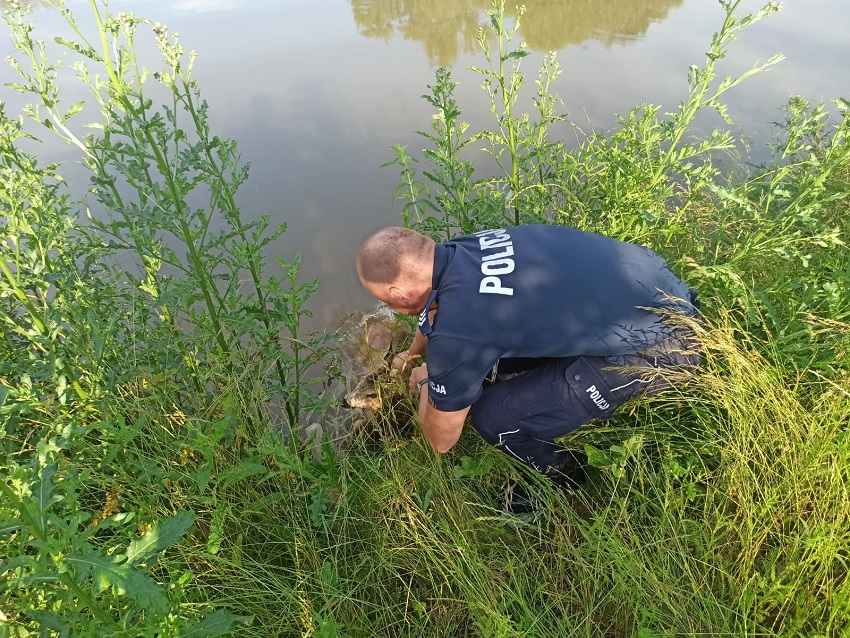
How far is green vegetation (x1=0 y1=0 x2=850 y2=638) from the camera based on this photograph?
1.63 m

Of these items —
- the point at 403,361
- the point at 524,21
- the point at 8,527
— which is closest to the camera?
the point at 8,527

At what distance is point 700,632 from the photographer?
1579 mm

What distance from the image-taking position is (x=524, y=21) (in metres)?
8.45

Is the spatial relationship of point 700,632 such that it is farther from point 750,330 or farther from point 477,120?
point 477,120

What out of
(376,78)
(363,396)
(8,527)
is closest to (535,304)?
(363,396)

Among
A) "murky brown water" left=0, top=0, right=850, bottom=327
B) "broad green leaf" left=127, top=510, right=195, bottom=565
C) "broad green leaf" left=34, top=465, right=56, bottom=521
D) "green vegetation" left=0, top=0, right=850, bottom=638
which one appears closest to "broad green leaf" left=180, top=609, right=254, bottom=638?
"green vegetation" left=0, top=0, right=850, bottom=638

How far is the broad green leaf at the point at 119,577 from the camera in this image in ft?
3.55

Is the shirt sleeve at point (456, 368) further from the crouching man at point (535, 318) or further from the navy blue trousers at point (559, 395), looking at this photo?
the navy blue trousers at point (559, 395)

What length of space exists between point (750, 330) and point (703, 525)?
97 cm

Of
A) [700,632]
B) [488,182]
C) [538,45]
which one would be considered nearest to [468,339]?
[488,182]

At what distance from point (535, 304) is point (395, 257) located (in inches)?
25.0

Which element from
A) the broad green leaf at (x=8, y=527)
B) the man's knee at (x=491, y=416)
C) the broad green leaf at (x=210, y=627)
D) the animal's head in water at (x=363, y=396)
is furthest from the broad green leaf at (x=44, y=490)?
the animal's head in water at (x=363, y=396)

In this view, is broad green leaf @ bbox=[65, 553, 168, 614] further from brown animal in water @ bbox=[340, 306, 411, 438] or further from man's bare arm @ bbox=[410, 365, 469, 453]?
brown animal in water @ bbox=[340, 306, 411, 438]

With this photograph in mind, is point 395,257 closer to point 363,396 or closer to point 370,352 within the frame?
point 363,396
